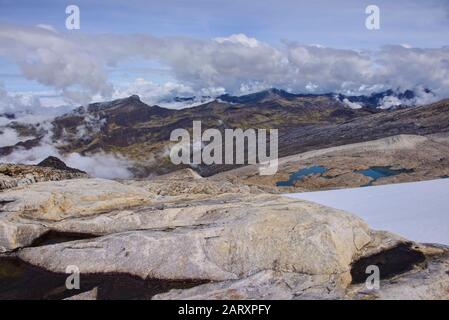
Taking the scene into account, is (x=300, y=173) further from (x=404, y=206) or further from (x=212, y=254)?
(x=212, y=254)

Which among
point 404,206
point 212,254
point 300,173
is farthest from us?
point 300,173

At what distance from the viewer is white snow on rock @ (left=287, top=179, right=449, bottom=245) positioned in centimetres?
2745

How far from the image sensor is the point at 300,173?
87.9m

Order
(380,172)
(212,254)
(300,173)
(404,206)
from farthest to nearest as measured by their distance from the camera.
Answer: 1. (300,173)
2. (380,172)
3. (404,206)
4. (212,254)

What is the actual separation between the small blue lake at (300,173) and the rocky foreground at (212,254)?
58.2 metres

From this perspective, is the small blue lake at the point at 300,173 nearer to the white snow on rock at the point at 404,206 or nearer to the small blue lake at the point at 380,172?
the small blue lake at the point at 380,172

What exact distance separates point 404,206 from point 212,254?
2225 centimetres

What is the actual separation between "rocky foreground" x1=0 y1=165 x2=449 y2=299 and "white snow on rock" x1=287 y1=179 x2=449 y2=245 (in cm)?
653

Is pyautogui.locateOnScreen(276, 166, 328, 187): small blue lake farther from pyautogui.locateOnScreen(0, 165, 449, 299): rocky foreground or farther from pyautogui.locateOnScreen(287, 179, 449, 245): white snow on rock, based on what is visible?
pyautogui.locateOnScreen(0, 165, 449, 299): rocky foreground

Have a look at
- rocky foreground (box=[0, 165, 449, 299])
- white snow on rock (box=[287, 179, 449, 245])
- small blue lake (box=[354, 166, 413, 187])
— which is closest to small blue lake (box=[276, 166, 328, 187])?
small blue lake (box=[354, 166, 413, 187])

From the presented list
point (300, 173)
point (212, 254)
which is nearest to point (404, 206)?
point (212, 254)

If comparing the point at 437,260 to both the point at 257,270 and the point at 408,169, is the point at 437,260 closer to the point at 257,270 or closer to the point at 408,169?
the point at 257,270
